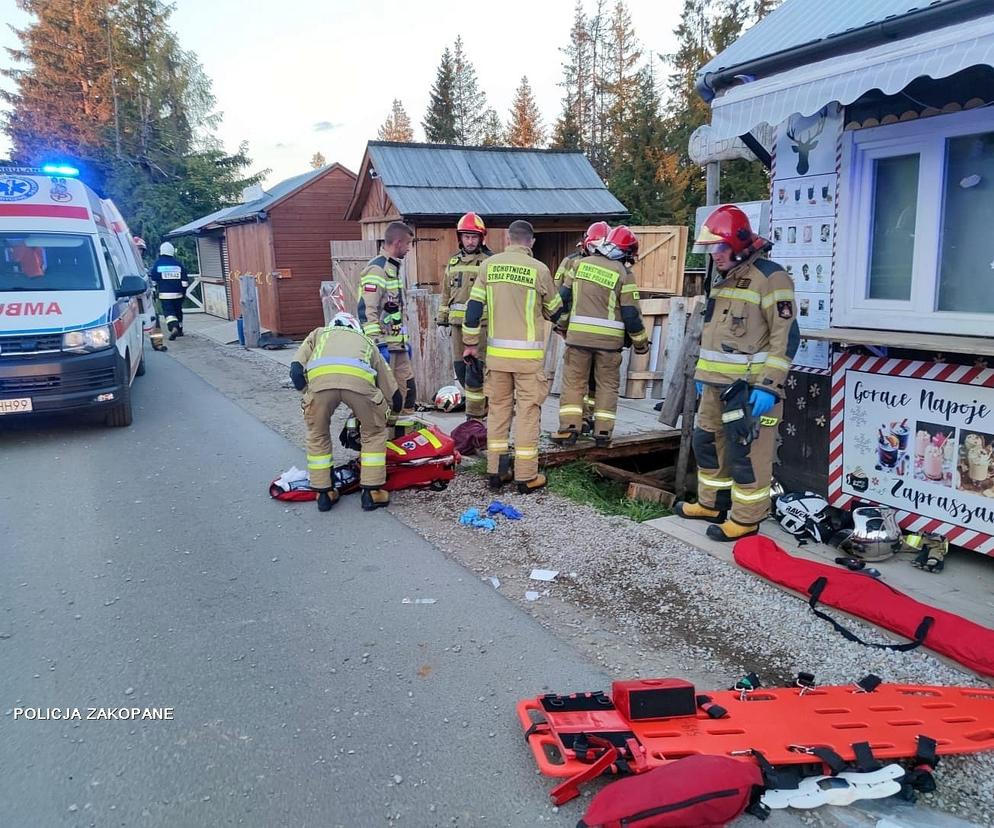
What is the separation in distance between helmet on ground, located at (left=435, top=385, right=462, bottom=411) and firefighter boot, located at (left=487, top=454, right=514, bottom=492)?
119 inches

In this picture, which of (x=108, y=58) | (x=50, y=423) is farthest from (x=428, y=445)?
(x=108, y=58)

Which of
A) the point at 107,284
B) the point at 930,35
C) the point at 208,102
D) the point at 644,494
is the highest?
the point at 208,102

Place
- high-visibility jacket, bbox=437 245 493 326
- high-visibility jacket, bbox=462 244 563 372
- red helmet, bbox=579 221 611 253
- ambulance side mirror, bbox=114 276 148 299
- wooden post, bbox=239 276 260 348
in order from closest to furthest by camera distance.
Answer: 1. high-visibility jacket, bbox=462 244 563 372
2. red helmet, bbox=579 221 611 253
3. high-visibility jacket, bbox=437 245 493 326
4. ambulance side mirror, bbox=114 276 148 299
5. wooden post, bbox=239 276 260 348

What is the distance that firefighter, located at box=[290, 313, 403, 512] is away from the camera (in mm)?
5871

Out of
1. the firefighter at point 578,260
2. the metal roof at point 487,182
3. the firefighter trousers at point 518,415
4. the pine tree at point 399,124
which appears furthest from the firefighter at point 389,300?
the pine tree at point 399,124

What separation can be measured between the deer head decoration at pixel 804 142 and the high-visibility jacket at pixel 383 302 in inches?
151

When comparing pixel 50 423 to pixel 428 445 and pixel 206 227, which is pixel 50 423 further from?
pixel 206 227

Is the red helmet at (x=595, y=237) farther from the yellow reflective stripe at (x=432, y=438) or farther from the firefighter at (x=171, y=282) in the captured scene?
the firefighter at (x=171, y=282)

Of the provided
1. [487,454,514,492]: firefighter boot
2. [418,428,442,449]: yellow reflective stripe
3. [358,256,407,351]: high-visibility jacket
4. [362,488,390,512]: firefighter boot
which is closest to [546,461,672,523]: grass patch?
[487,454,514,492]: firefighter boot

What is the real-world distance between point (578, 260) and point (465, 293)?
1.58 meters

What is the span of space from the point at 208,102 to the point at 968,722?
144 feet

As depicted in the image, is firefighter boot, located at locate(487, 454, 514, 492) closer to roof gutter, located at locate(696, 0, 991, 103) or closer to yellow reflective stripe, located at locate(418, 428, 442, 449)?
yellow reflective stripe, located at locate(418, 428, 442, 449)

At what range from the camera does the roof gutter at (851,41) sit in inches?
148

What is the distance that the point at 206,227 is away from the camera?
2345cm
